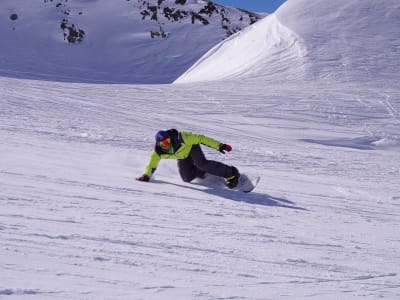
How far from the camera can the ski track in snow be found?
11.1 feet

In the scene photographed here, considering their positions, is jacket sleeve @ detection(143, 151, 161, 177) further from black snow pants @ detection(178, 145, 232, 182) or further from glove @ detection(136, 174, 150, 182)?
black snow pants @ detection(178, 145, 232, 182)

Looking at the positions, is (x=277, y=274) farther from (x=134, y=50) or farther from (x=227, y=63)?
(x=134, y=50)

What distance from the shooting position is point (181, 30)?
52688 millimetres

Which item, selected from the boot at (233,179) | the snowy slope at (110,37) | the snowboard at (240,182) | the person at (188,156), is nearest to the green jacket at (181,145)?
the person at (188,156)

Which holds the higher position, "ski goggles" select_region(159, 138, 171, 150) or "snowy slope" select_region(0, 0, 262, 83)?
"ski goggles" select_region(159, 138, 171, 150)

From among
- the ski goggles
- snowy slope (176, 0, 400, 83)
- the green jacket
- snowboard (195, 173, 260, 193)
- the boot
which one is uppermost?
the ski goggles

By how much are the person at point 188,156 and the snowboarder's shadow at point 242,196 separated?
0.15m

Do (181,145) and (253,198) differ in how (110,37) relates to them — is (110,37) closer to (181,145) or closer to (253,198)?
(181,145)

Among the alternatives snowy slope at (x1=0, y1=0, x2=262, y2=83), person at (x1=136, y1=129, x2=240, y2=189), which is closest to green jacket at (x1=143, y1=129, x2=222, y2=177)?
person at (x1=136, y1=129, x2=240, y2=189)

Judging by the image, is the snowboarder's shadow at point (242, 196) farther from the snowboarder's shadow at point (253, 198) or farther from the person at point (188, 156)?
the person at point (188, 156)

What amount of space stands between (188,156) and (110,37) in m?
46.8

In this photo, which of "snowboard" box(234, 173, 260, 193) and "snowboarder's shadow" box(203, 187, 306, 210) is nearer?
"snowboarder's shadow" box(203, 187, 306, 210)

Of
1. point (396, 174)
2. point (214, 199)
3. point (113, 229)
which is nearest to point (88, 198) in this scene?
point (113, 229)

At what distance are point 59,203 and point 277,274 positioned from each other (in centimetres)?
217
